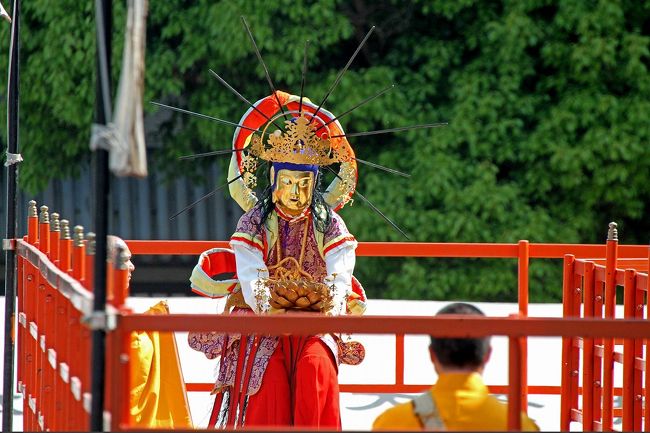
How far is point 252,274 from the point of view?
4.77 m

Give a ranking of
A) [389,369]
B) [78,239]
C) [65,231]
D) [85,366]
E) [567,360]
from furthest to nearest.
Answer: [389,369]
[567,360]
[65,231]
[78,239]
[85,366]

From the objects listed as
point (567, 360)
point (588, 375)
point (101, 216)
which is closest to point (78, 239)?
point (101, 216)

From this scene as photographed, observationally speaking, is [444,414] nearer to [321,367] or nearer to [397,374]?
[321,367]

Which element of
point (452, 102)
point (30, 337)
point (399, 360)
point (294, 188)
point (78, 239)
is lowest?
point (399, 360)

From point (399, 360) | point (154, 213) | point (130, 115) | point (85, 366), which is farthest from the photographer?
point (154, 213)

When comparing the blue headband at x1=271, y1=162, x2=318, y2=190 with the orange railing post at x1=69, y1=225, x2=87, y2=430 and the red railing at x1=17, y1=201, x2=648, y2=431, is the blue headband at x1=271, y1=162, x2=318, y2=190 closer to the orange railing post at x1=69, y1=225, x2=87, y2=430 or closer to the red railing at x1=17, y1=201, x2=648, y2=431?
the red railing at x1=17, y1=201, x2=648, y2=431

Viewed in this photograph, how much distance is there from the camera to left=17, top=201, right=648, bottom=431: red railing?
2.74m

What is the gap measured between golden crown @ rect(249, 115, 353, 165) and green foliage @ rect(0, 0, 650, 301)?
5358 mm

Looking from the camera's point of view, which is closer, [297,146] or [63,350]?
[63,350]

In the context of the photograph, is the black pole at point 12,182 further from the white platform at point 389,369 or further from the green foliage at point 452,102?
the green foliage at point 452,102

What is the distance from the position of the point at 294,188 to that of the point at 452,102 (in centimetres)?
616

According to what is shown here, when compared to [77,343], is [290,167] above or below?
above

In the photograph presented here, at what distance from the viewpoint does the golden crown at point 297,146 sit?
192 inches

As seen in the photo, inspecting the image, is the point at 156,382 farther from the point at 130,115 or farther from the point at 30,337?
the point at 130,115
